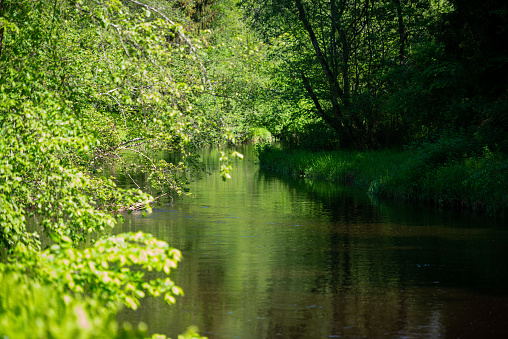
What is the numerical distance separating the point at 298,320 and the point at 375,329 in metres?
1.27

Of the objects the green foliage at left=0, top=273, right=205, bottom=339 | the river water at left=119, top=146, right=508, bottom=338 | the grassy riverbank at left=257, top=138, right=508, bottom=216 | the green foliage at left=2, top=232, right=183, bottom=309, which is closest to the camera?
the green foliage at left=0, top=273, right=205, bottom=339

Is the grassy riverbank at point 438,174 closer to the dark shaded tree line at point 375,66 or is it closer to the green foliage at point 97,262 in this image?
the dark shaded tree line at point 375,66

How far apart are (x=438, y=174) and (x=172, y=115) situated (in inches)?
623

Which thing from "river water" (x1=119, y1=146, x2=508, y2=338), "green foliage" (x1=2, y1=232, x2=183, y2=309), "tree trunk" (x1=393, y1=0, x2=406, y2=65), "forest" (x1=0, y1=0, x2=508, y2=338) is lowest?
"river water" (x1=119, y1=146, x2=508, y2=338)

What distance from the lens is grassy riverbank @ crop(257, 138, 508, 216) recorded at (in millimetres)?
19328

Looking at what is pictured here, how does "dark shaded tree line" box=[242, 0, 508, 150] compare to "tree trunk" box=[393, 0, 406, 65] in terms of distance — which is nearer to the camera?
"dark shaded tree line" box=[242, 0, 508, 150]

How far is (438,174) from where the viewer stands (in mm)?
22219

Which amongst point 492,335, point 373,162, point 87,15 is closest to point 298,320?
point 492,335

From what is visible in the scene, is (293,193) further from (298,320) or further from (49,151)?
(49,151)

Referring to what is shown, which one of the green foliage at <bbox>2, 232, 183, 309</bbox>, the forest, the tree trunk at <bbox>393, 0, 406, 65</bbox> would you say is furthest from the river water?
the tree trunk at <bbox>393, 0, 406, 65</bbox>

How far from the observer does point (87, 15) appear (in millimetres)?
8344

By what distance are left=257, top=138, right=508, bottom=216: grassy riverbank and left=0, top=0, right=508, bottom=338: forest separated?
0.25ft

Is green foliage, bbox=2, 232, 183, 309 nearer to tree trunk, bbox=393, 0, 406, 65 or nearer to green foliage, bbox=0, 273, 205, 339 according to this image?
green foliage, bbox=0, 273, 205, 339

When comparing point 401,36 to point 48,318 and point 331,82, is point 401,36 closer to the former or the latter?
point 331,82
